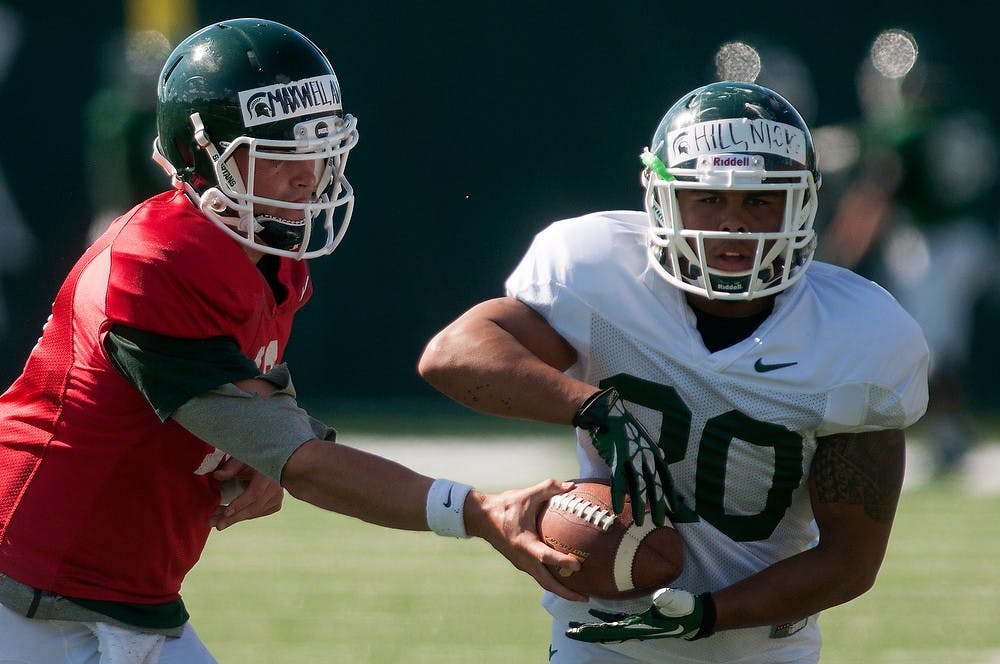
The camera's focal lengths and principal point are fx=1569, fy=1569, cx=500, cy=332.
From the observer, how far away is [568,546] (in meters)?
2.62

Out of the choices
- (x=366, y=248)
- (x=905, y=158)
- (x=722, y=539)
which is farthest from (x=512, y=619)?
(x=366, y=248)

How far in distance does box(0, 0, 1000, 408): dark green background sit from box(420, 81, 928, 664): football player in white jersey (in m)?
6.57

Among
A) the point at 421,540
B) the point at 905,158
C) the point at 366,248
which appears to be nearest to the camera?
the point at 421,540

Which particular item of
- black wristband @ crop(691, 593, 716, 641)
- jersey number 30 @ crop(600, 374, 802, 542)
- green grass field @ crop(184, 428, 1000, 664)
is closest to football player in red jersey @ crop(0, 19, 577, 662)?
black wristband @ crop(691, 593, 716, 641)

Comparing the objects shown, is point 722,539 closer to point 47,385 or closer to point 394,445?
point 47,385

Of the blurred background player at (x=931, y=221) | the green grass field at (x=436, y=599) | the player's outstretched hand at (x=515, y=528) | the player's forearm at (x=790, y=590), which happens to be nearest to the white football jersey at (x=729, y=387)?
the player's forearm at (x=790, y=590)

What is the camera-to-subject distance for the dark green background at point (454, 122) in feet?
31.2

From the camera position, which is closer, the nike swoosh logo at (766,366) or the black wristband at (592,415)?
the black wristband at (592,415)

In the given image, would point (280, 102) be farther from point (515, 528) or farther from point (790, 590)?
point (790, 590)

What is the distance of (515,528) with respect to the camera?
2475 millimetres

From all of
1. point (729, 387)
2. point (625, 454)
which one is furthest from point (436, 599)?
point (625, 454)

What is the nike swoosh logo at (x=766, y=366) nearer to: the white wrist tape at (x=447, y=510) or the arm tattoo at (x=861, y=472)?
the arm tattoo at (x=861, y=472)

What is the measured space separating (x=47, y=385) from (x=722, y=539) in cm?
124

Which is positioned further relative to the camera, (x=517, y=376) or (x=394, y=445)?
(x=394, y=445)
